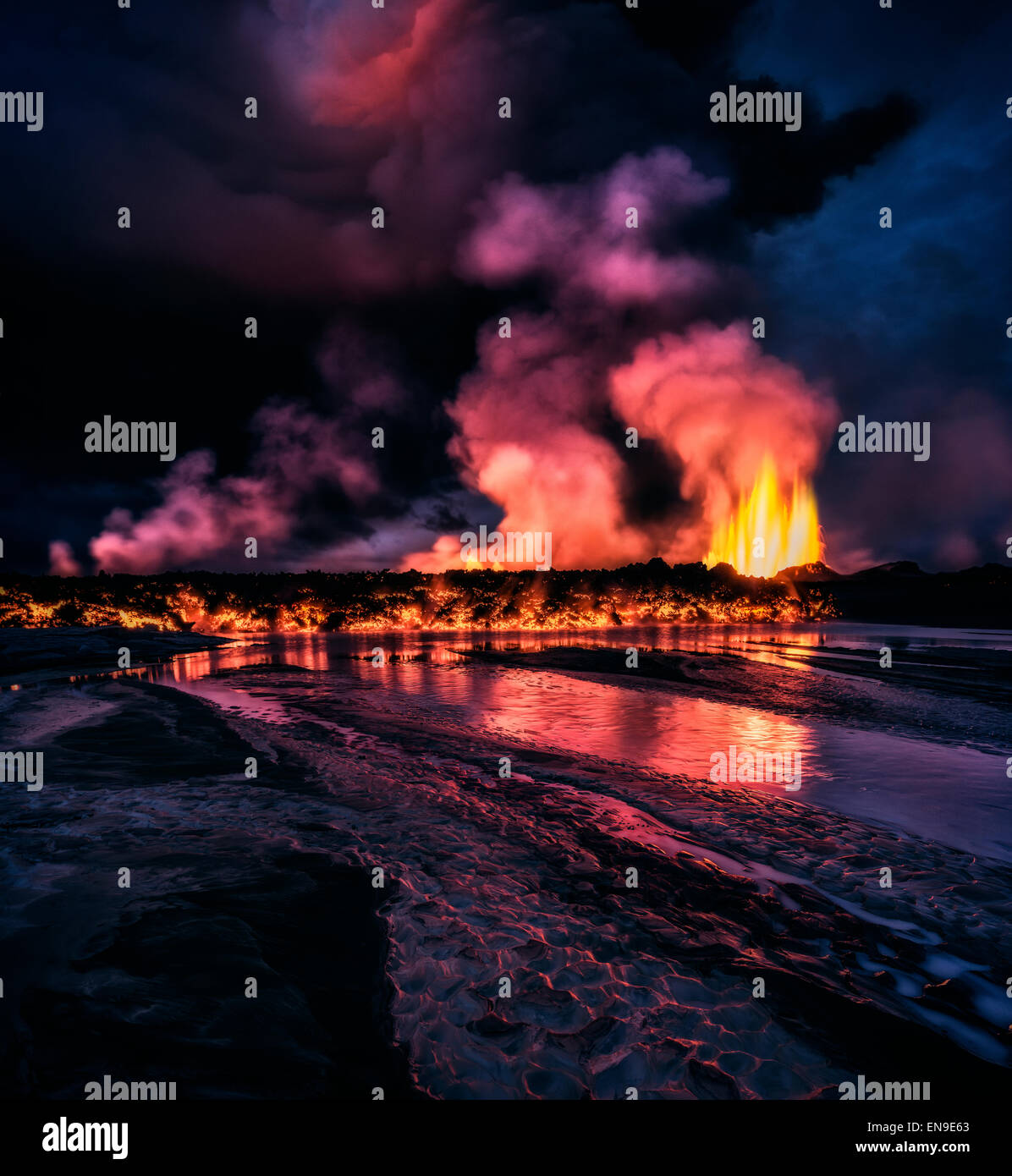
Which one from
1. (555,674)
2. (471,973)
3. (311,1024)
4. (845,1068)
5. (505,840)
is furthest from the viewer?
(555,674)

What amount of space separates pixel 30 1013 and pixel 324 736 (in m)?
8.71

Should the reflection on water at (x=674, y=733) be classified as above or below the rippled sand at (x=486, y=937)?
below

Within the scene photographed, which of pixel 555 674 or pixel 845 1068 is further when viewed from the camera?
pixel 555 674

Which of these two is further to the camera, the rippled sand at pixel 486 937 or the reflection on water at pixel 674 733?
the reflection on water at pixel 674 733

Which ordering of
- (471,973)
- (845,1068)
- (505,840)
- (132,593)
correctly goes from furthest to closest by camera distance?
(132,593), (505,840), (471,973), (845,1068)

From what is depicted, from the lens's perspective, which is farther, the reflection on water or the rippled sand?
the reflection on water

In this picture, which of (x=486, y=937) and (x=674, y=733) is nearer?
(x=486, y=937)

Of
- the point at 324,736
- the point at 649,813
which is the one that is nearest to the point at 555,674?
the point at 324,736

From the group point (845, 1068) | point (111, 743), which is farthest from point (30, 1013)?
point (111, 743)

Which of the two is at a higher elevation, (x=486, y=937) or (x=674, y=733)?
(x=486, y=937)

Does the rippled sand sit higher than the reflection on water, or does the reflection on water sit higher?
the rippled sand
